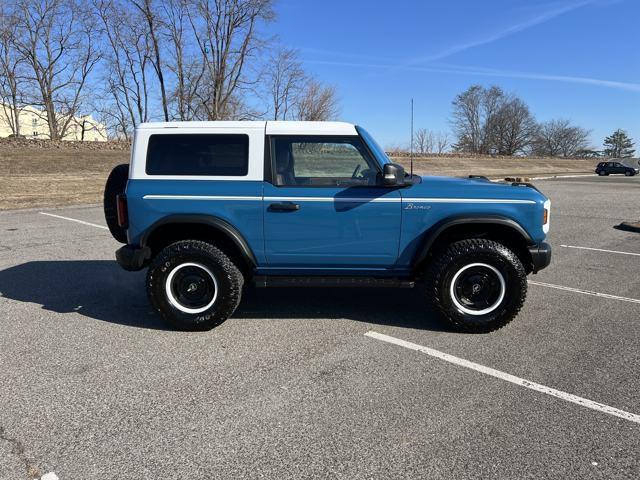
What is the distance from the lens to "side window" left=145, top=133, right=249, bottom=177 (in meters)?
4.41

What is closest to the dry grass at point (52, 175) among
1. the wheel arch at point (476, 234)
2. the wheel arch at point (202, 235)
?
the wheel arch at point (202, 235)

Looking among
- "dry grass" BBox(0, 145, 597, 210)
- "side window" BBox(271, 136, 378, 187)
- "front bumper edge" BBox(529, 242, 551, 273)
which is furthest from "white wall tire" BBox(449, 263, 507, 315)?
"dry grass" BBox(0, 145, 597, 210)

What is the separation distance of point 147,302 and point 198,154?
188cm

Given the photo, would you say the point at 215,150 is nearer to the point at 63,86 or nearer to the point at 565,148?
the point at 63,86

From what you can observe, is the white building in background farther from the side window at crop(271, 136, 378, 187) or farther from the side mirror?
the side mirror

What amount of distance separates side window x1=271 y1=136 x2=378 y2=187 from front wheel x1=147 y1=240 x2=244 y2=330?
3.07ft

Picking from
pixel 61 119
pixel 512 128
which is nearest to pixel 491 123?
pixel 512 128

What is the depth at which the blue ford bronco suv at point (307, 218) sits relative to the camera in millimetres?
4344

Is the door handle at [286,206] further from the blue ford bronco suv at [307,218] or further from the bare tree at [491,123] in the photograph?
the bare tree at [491,123]

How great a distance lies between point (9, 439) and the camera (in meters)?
2.73

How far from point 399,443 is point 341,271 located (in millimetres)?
2059

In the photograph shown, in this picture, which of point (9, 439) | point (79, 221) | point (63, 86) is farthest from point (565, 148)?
point (9, 439)

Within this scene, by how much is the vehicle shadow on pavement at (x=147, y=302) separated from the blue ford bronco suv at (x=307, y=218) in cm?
48

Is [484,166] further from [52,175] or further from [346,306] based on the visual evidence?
[346,306]
